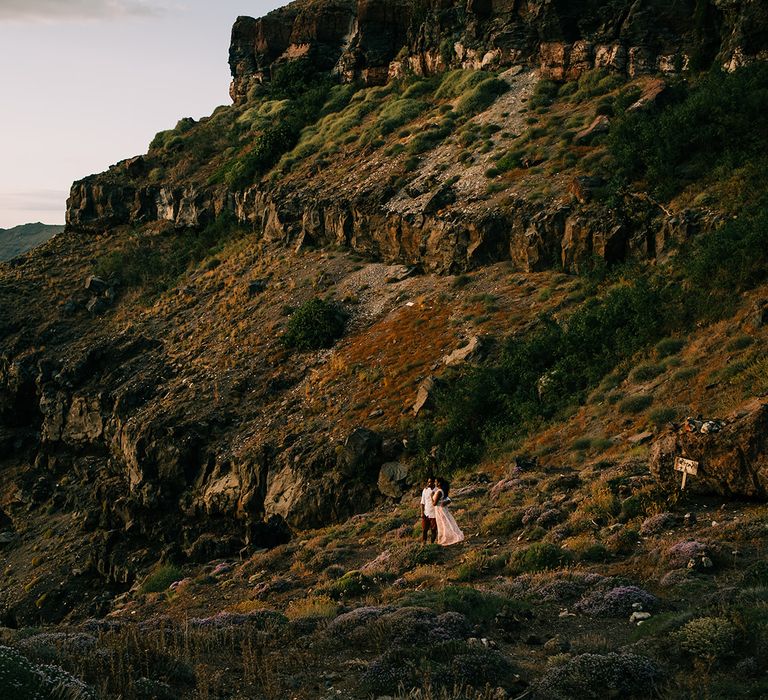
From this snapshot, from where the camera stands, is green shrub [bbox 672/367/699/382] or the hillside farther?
green shrub [bbox 672/367/699/382]

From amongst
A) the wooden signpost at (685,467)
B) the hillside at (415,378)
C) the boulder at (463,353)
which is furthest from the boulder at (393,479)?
the wooden signpost at (685,467)

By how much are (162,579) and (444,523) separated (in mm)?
10688

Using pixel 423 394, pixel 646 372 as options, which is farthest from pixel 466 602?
pixel 423 394

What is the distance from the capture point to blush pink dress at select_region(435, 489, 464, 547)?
1820cm

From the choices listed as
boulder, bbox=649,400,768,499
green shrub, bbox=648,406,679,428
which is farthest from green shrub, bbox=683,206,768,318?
boulder, bbox=649,400,768,499

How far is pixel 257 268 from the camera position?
4869 centimetres

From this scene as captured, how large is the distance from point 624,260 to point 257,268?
2353cm

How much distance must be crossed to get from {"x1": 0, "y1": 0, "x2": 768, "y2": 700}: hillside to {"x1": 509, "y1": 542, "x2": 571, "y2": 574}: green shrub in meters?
0.08

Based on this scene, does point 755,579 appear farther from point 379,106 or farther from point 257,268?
point 379,106

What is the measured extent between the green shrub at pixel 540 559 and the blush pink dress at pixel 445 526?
2.97 metres

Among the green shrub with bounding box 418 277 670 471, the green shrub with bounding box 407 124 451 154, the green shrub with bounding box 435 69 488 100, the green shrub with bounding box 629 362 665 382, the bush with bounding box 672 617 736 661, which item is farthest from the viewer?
the green shrub with bounding box 435 69 488 100

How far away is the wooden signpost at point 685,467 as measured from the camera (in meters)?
15.4

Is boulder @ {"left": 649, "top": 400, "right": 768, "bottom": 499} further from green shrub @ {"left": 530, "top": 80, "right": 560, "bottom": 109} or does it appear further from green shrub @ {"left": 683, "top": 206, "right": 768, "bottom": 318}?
green shrub @ {"left": 530, "top": 80, "right": 560, "bottom": 109}

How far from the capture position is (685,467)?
1554 centimetres
